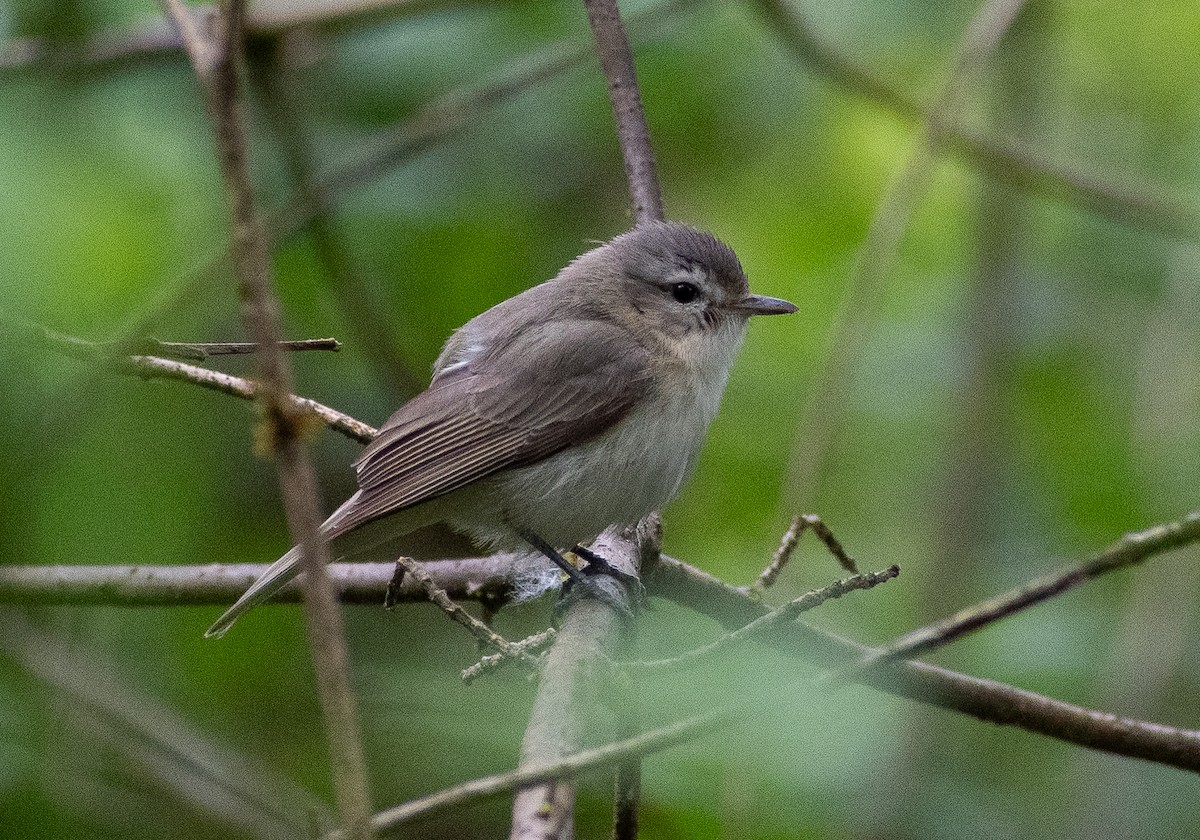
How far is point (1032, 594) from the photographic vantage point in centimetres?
139

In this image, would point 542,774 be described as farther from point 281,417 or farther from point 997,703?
point 997,703

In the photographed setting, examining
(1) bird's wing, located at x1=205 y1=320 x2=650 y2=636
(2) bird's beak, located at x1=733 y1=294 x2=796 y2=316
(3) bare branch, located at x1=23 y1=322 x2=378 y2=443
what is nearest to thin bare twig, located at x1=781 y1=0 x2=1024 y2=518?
(2) bird's beak, located at x1=733 y1=294 x2=796 y2=316

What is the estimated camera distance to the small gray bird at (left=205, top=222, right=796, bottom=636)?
151 inches

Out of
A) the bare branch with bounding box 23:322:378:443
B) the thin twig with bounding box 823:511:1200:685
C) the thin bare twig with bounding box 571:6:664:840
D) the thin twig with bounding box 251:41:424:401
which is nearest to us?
the thin twig with bounding box 823:511:1200:685

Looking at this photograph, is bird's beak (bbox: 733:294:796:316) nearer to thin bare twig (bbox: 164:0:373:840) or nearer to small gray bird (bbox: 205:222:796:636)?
small gray bird (bbox: 205:222:796:636)

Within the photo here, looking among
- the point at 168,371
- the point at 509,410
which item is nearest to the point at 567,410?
the point at 509,410

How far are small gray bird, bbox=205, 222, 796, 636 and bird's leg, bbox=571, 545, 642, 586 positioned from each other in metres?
0.07

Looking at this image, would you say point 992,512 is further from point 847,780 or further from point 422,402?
point 422,402

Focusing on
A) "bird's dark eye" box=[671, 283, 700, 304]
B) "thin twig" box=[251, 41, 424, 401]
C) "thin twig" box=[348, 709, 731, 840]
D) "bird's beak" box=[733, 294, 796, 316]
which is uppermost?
Result: "thin twig" box=[251, 41, 424, 401]

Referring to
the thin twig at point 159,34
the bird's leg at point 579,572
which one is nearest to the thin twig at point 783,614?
the bird's leg at point 579,572

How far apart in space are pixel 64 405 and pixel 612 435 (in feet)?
5.37

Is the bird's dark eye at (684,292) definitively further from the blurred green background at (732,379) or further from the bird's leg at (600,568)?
the bird's leg at (600,568)

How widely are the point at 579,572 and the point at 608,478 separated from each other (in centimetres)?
33

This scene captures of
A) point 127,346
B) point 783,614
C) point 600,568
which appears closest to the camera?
point 783,614
